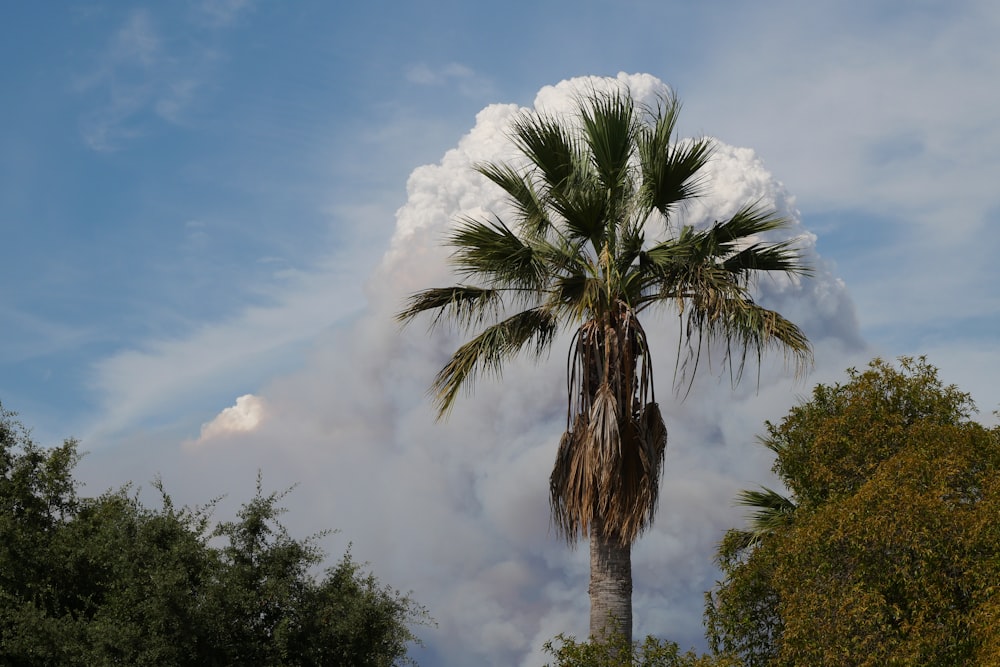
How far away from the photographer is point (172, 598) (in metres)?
16.7

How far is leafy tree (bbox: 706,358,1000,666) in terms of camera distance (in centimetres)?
1298

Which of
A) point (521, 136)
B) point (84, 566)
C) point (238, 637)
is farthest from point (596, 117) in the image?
point (84, 566)

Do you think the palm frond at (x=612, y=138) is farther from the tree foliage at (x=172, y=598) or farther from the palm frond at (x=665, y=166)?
the tree foliage at (x=172, y=598)

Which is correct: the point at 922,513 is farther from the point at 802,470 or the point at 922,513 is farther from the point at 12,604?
the point at 12,604

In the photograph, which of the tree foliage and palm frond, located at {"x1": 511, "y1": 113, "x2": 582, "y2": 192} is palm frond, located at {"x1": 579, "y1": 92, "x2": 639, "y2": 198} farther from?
the tree foliage

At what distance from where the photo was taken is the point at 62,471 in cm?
2033

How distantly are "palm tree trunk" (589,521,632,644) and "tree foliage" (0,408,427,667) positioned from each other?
5.58 metres

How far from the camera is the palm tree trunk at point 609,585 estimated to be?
44.8 feet

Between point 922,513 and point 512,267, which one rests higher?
point 512,267

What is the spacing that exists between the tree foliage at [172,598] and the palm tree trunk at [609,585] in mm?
5582

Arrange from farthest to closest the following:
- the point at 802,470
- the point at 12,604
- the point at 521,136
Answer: the point at 12,604 → the point at 802,470 → the point at 521,136

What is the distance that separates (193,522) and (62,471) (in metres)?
3.49

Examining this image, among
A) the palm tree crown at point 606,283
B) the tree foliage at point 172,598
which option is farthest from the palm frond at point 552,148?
the tree foliage at point 172,598

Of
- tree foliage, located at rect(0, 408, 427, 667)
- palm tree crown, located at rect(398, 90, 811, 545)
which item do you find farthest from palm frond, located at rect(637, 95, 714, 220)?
tree foliage, located at rect(0, 408, 427, 667)
